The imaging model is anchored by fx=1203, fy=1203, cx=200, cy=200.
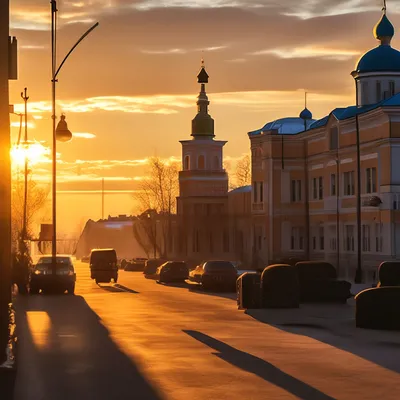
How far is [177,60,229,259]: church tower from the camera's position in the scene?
123875 millimetres

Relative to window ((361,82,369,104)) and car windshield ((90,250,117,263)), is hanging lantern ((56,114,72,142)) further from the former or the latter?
window ((361,82,369,104))

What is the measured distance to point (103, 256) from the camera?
229 feet

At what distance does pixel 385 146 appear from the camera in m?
66.9

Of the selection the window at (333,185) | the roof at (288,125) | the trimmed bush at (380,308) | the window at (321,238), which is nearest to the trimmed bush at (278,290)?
the trimmed bush at (380,308)

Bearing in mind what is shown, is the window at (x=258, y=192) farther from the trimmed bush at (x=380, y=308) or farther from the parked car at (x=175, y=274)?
the trimmed bush at (x=380, y=308)

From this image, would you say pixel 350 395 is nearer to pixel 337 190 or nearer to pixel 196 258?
pixel 337 190

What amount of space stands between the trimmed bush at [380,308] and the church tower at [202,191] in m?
92.6

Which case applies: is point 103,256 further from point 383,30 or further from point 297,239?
point 383,30

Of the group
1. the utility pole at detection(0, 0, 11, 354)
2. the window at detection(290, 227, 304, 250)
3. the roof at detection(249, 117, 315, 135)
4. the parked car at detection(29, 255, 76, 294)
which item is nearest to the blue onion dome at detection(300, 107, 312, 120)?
the roof at detection(249, 117, 315, 135)

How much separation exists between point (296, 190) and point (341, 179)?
37.3 ft

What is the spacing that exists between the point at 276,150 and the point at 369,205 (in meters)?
19.4

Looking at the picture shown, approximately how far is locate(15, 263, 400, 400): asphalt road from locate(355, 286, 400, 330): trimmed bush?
75.3 inches

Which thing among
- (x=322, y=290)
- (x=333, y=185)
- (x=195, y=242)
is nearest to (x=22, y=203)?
(x=195, y=242)

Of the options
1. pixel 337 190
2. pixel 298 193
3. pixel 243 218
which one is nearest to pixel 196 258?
pixel 243 218
